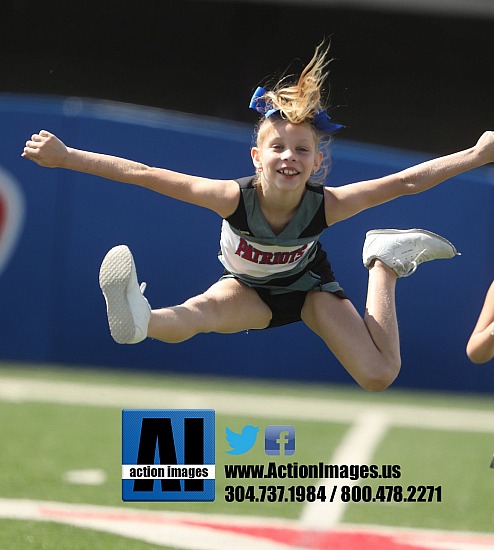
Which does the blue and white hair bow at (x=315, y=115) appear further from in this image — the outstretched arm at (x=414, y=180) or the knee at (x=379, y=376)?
the knee at (x=379, y=376)

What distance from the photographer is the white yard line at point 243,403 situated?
32.2 feet

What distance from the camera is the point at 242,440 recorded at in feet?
26.5

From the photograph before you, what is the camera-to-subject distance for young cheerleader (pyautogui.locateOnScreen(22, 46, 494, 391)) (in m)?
4.76

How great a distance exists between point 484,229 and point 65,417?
419cm

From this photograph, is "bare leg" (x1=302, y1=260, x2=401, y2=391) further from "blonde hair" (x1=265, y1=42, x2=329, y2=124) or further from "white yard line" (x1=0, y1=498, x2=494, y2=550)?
"white yard line" (x1=0, y1=498, x2=494, y2=550)

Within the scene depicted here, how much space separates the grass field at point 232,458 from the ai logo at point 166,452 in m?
0.26

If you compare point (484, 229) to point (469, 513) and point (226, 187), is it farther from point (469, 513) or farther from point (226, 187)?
point (226, 187)

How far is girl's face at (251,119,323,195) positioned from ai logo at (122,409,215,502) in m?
1.42

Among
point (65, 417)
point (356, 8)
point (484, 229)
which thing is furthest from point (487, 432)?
point (356, 8)

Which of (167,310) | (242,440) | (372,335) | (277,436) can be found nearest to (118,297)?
(167,310)

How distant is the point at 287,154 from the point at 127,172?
0.68m

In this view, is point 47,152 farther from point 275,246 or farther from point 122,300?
point 275,246
